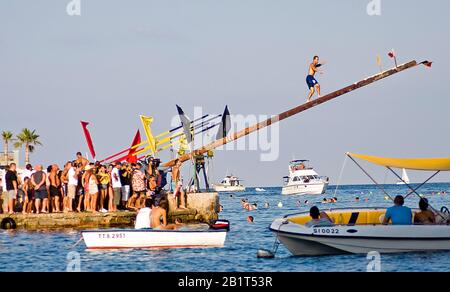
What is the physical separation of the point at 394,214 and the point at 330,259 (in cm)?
A: 218

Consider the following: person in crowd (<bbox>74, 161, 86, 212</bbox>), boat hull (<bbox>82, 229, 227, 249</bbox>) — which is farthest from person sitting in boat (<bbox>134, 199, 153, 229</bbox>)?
person in crowd (<bbox>74, 161, 86, 212</bbox>)

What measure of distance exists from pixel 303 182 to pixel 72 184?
8100 cm

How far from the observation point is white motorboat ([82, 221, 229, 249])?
2603cm

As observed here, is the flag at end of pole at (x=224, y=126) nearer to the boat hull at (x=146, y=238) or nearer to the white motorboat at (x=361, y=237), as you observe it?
the boat hull at (x=146, y=238)

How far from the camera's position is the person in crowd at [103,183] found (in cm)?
3256

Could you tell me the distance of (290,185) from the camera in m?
113

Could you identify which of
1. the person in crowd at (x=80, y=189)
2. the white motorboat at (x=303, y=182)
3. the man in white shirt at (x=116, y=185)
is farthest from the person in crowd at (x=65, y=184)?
the white motorboat at (x=303, y=182)

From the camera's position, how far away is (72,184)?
32281mm

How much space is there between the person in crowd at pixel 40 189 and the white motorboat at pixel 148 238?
5.36 meters

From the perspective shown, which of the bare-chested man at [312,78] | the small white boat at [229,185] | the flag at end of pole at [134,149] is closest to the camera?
the bare-chested man at [312,78]

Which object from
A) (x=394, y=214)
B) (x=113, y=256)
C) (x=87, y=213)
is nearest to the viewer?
(x=394, y=214)

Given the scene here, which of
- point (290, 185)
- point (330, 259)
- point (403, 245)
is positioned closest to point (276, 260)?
point (330, 259)

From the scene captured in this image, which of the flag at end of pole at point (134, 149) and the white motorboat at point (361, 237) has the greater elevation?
the flag at end of pole at point (134, 149)
